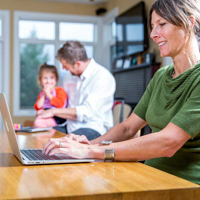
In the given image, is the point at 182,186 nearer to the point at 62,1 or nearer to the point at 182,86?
the point at 182,86

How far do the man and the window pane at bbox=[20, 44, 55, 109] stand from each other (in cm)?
435

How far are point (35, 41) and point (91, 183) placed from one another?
260 inches

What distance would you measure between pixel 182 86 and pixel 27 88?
6176 millimetres

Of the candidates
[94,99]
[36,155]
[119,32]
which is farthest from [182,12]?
[119,32]

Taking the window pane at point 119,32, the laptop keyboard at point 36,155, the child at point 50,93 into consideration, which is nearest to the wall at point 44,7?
the window pane at point 119,32

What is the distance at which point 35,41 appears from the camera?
714 cm

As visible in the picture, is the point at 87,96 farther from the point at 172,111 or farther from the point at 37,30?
the point at 37,30

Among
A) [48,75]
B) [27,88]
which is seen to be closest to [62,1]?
[27,88]

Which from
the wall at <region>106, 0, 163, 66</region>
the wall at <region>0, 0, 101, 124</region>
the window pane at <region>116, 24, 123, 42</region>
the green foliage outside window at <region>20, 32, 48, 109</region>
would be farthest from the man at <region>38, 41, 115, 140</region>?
the green foliage outside window at <region>20, 32, 48, 109</region>

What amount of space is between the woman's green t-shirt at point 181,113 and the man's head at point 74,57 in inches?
57.8

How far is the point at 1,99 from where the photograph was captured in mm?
1138

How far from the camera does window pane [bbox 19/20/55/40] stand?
23.2ft

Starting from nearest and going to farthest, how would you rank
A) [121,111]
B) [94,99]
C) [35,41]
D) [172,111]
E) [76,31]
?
[172,111], [94,99], [121,111], [35,41], [76,31]

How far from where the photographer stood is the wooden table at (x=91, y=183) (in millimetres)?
753
